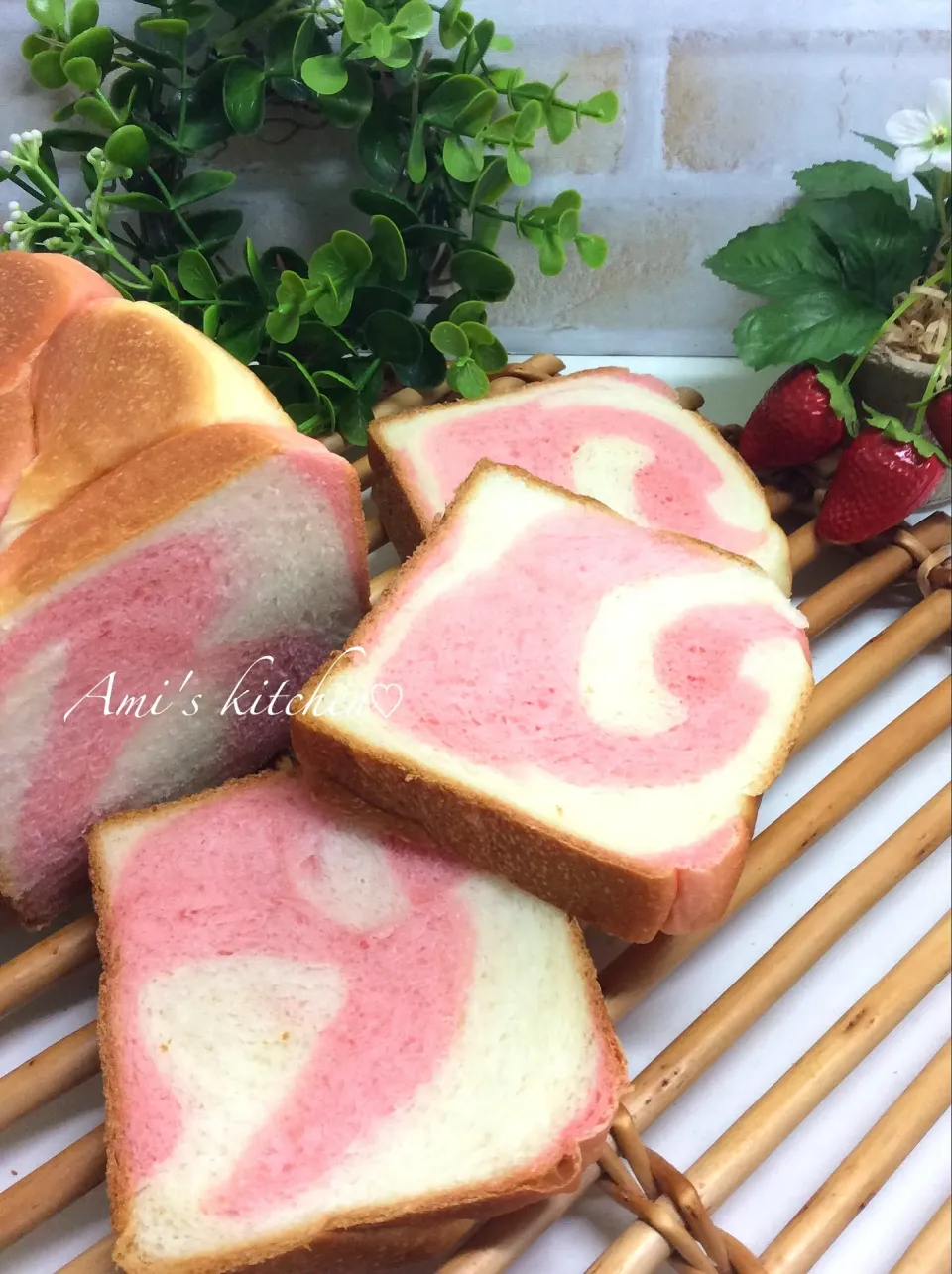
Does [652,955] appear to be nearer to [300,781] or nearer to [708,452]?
[300,781]

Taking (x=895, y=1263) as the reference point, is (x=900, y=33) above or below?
above

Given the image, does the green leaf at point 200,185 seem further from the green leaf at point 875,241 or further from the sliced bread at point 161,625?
the green leaf at point 875,241

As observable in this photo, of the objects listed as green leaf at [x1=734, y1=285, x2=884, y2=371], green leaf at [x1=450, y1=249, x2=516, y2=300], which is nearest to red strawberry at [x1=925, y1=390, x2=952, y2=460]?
green leaf at [x1=734, y1=285, x2=884, y2=371]

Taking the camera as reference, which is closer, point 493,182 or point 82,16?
point 82,16

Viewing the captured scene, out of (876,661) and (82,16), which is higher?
(82,16)

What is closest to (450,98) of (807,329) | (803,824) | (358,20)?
(358,20)

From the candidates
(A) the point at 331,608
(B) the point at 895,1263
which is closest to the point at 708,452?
(A) the point at 331,608

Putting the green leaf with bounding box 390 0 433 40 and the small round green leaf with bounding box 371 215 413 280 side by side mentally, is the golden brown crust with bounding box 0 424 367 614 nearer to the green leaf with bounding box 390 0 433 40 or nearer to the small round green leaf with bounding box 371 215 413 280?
the small round green leaf with bounding box 371 215 413 280

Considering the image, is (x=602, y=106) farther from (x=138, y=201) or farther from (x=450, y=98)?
(x=138, y=201)
